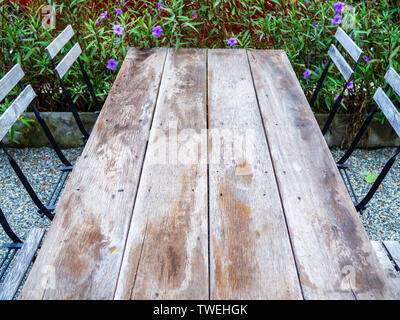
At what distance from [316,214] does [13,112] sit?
1.08m

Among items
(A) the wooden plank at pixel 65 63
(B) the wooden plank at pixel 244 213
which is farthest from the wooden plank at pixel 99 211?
(A) the wooden plank at pixel 65 63

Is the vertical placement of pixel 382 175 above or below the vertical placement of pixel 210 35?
above

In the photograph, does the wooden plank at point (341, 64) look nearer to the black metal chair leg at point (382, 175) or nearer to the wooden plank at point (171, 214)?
the black metal chair leg at point (382, 175)

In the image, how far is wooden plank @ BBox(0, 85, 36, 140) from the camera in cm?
123

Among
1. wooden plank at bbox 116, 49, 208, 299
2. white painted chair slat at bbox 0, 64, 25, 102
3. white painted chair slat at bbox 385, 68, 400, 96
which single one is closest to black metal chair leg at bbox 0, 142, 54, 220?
white painted chair slat at bbox 0, 64, 25, 102

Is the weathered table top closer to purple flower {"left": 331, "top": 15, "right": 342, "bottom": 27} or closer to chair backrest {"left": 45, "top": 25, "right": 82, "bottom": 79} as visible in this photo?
chair backrest {"left": 45, "top": 25, "right": 82, "bottom": 79}

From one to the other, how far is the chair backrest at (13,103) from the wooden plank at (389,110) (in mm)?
1340

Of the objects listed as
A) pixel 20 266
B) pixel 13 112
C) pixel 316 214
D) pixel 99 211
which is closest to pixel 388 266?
pixel 316 214

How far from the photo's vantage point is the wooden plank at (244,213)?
805 mm

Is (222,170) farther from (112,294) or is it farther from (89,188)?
(112,294)

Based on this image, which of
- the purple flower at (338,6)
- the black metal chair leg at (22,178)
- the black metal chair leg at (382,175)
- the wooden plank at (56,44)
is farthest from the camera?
the purple flower at (338,6)

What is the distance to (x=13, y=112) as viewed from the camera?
133 centimetres

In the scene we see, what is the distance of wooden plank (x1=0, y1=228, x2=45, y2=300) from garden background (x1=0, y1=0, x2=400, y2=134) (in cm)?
132

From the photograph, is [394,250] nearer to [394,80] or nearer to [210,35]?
[394,80]
